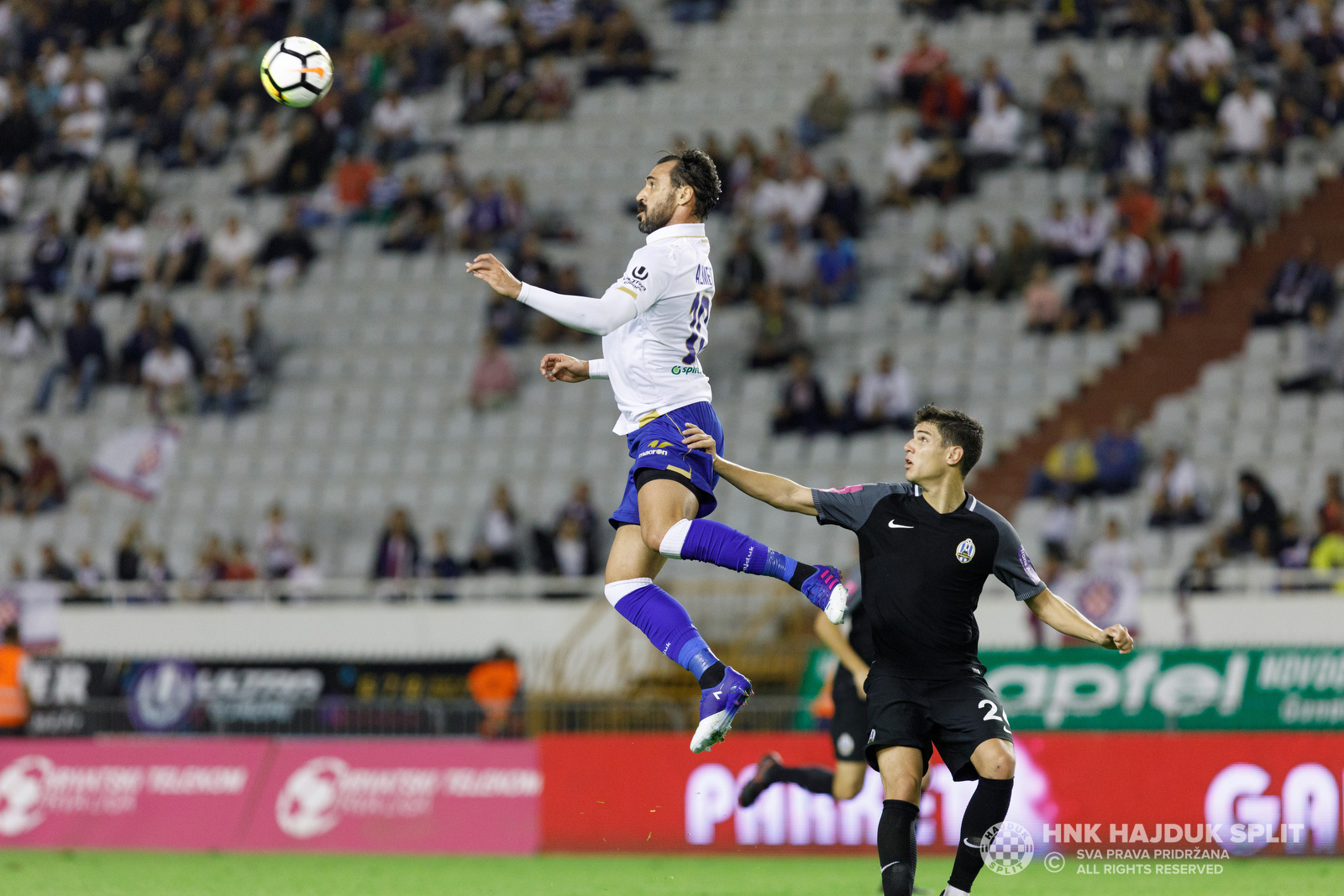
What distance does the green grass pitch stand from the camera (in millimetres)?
10117

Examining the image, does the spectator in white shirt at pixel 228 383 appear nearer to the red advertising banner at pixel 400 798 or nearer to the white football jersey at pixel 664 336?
the red advertising banner at pixel 400 798

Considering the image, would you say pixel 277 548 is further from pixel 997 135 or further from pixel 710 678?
pixel 710 678

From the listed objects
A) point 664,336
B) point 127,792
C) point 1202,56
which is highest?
point 1202,56

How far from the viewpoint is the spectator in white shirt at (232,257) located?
22641 mm

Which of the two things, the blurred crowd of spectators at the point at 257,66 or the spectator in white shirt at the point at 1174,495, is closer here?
the spectator in white shirt at the point at 1174,495

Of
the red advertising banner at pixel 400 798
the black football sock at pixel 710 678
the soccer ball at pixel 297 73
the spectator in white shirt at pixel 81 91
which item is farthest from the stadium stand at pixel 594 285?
the black football sock at pixel 710 678

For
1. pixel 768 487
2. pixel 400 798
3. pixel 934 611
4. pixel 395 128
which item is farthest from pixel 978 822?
→ pixel 395 128

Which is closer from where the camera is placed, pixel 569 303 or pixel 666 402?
pixel 569 303

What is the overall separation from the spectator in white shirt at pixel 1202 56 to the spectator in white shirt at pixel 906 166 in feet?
9.80

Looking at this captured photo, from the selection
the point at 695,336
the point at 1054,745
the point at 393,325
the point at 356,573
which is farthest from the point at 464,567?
the point at 695,336

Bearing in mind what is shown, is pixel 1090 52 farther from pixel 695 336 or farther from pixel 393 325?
pixel 695 336

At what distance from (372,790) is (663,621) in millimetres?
6687

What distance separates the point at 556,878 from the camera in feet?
36.4

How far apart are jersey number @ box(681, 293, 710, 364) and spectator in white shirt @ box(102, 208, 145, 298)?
16788mm
